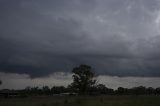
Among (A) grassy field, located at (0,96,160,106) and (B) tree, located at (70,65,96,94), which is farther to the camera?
(B) tree, located at (70,65,96,94)

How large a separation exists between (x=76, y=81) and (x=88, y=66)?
7009mm

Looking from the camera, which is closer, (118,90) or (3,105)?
(3,105)

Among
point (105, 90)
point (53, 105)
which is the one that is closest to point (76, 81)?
point (105, 90)

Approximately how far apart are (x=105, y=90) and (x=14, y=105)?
4240 inches

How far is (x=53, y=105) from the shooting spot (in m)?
41.9

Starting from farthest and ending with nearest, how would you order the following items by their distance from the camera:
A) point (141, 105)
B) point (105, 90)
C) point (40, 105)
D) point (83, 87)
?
point (105, 90)
point (83, 87)
point (40, 105)
point (141, 105)

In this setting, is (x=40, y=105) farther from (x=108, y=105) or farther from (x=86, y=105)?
(x=108, y=105)

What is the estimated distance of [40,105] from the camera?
136 ft

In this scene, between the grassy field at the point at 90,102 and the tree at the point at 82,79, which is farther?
the tree at the point at 82,79

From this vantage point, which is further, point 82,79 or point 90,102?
point 82,79

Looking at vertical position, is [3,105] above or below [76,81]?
below

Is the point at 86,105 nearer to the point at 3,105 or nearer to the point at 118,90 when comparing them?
the point at 3,105

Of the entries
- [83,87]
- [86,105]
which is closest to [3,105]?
[86,105]

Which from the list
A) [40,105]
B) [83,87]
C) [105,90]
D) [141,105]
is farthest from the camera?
[105,90]
